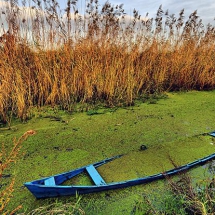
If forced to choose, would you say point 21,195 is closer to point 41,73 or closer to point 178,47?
point 41,73

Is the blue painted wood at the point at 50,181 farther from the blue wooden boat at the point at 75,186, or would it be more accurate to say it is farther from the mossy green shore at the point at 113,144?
the mossy green shore at the point at 113,144

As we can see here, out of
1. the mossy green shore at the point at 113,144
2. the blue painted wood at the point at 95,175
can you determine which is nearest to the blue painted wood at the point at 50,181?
the mossy green shore at the point at 113,144

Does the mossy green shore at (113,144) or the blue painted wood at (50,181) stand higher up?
the blue painted wood at (50,181)

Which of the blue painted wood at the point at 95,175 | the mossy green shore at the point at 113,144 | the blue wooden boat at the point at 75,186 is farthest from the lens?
the blue painted wood at the point at 95,175

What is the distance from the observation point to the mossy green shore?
1.81 m

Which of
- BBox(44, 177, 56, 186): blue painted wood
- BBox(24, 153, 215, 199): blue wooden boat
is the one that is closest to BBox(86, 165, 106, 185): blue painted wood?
BBox(24, 153, 215, 199): blue wooden boat

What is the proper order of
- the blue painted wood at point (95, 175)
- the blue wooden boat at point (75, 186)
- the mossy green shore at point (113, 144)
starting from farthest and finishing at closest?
the blue painted wood at point (95, 175) → the mossy green shore at point (113, 144) → the blue wooden boat at point (75, 186)

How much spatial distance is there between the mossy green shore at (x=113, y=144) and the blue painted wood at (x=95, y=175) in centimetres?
7

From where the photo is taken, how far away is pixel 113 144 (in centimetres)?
258

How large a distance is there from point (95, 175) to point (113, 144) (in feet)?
2.05

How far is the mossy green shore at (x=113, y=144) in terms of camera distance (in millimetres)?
1809

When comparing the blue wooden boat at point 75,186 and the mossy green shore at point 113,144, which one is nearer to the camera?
the blue wooden boat at point 75,186

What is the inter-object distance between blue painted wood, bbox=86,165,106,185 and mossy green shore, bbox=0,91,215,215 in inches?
2.7

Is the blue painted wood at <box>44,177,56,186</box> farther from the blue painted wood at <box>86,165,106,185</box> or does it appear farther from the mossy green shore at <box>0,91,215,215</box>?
the blue painted wood at <box>86,165,106,185</box>
